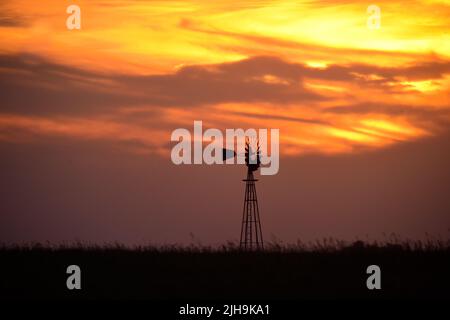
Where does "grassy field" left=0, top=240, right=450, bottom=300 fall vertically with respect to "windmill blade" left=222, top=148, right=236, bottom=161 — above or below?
below

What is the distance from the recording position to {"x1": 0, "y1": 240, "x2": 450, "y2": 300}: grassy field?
23.8 metres

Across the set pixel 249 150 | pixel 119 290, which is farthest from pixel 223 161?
pixel 119 290

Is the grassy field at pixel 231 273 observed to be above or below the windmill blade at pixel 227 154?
below

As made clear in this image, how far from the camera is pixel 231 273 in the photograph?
25.1 m

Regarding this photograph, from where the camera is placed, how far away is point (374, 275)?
Answer: 955 inches

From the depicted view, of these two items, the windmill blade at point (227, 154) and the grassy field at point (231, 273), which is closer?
the grassy field at point (231, 273)

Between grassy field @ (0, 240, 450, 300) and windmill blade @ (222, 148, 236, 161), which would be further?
windmill blade @ (222, 148, 236, 161)

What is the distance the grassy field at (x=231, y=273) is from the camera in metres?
23.8

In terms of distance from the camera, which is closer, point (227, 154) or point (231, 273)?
point (231, 273)

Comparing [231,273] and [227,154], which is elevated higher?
[227,154]

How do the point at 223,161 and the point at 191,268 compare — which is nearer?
the point at 191,268
